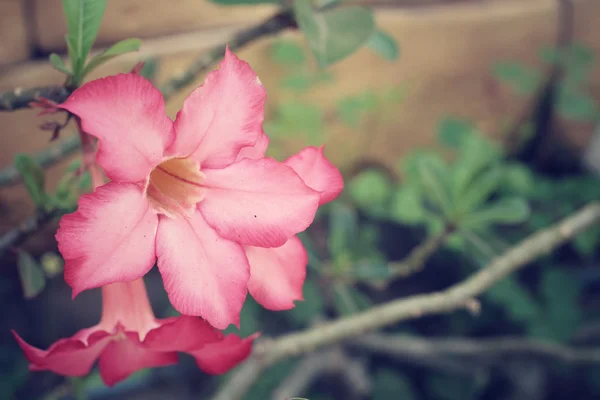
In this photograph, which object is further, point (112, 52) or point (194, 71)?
point (194, 71)

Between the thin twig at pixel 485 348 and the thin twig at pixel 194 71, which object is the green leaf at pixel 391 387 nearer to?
the thin twig at pixel 485 348

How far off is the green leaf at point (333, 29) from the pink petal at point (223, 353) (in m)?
0.29

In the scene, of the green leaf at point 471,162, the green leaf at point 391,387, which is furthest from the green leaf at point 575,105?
the green leaf at point 391,387

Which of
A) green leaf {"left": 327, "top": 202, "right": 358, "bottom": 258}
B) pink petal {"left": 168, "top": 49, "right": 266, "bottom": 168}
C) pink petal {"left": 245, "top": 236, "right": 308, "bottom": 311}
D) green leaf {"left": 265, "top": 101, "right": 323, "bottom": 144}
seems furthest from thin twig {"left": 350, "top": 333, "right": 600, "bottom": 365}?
pink petal {"left": 168, "top": 49, "right": 266, "bottom": 168}

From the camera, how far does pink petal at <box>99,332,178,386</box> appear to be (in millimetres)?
405

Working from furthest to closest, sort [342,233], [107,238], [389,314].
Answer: [342,233], [389,314], [107,238]

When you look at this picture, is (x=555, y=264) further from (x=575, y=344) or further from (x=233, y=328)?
(x=233, y=328)

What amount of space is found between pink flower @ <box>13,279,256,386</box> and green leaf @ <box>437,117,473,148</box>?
3.88 ft

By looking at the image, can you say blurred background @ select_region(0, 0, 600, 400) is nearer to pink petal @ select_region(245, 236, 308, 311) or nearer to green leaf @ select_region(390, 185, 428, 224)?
green leaf @ select_region(390, 185, 428, 224)

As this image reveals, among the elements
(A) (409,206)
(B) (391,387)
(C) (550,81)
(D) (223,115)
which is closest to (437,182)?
(A) (409,206)

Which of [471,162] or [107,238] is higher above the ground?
[107,238]

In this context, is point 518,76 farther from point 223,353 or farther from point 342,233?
point 223,353

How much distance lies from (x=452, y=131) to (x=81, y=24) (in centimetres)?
122

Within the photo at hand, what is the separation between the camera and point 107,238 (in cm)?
35
